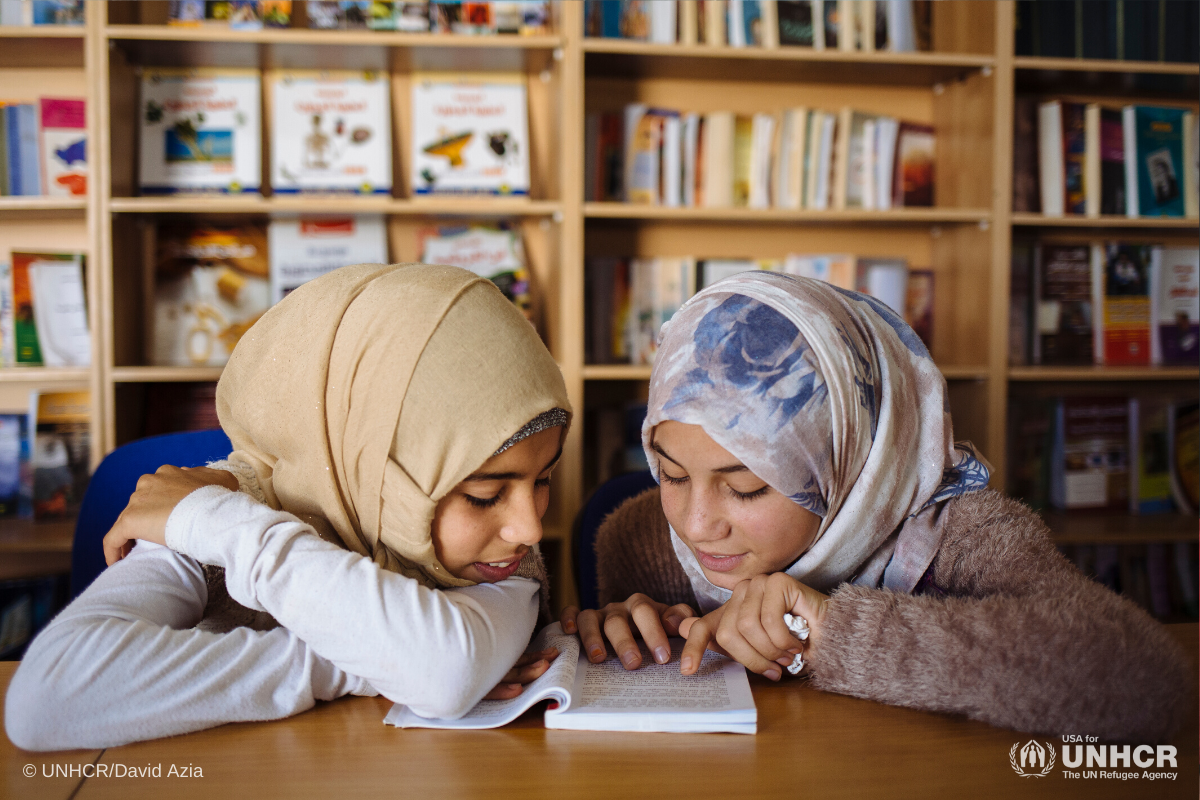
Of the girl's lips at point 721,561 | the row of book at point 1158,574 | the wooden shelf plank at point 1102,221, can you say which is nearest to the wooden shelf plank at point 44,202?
the girl's lips at point 721,561

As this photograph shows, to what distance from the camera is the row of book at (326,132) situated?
234 cm

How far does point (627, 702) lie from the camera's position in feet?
2.69

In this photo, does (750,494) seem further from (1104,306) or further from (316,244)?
(1104,306)

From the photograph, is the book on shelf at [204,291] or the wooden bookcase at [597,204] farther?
the book on shelf at [204,291]

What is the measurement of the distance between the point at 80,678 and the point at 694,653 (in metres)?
0.60

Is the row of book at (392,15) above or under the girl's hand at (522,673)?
above

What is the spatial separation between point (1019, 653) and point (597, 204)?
5.74 feet

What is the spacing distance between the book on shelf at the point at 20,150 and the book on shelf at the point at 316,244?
68cm

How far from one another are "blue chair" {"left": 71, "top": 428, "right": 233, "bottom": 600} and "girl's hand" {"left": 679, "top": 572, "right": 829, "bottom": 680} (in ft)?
3.13

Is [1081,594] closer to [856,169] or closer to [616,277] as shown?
[616,277]

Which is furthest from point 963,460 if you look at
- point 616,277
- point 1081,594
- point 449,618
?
point 616,277

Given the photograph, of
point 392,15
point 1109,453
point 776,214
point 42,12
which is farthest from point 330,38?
point 1109,453

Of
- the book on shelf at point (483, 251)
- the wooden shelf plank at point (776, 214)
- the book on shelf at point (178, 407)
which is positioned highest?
the wooden shelf plank at point (776, 214)

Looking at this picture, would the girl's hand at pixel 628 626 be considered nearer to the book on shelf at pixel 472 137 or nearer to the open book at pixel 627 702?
the open book at pixel 627 702
